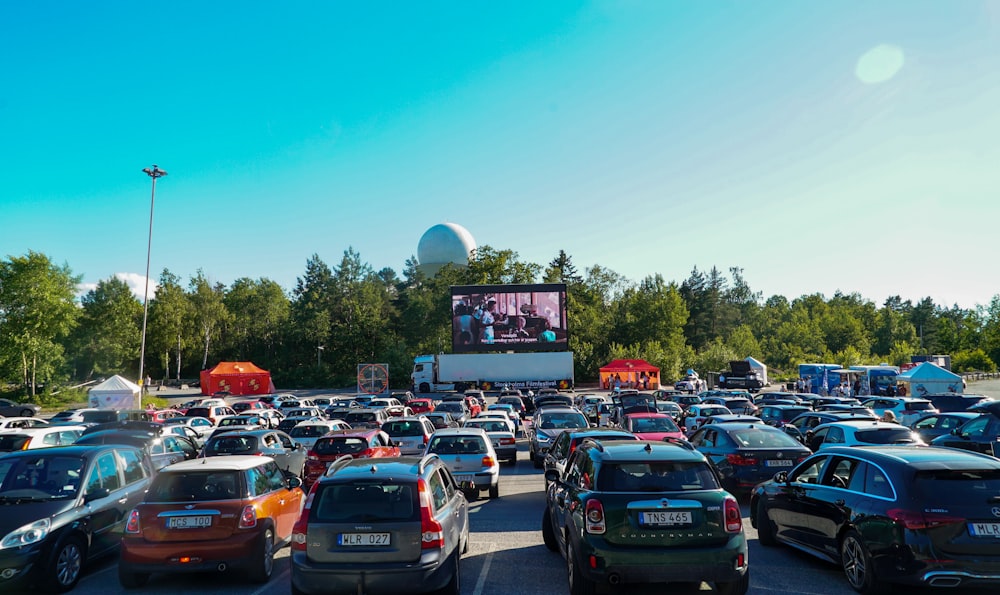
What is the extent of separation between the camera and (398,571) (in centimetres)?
593

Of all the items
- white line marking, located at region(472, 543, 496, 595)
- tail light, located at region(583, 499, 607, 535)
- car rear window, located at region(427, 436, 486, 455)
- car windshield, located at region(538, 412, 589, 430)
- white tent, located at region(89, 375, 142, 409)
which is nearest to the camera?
tail light, located at region(583, 499, 607, 535)

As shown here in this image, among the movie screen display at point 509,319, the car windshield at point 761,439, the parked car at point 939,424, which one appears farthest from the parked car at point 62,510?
the movie screen display at point 509,319

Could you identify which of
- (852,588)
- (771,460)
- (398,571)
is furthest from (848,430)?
(398,571)

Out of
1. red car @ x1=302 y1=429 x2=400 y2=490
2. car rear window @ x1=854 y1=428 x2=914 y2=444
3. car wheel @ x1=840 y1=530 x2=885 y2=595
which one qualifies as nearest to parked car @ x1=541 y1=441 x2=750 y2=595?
car wheel @ x1=840 y1=530 x2=885 y2=595

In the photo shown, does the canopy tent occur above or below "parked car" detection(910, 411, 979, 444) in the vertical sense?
above

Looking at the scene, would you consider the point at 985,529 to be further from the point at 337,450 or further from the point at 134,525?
the point at 337,450

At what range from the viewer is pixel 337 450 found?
1375cm

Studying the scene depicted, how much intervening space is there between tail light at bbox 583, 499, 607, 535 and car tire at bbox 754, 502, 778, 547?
12.4ft

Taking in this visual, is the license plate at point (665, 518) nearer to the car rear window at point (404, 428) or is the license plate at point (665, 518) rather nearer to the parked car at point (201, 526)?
the parked car at point (201, 526)

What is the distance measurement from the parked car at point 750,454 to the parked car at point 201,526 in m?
7.77

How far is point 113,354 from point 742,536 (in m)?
88.6

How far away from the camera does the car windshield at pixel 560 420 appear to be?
18.4 m

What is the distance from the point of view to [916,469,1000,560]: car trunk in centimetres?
607

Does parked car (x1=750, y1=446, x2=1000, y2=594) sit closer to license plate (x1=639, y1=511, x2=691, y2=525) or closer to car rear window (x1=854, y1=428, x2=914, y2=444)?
license plate (x1=639, y1=511, x2=691, y2=525)
